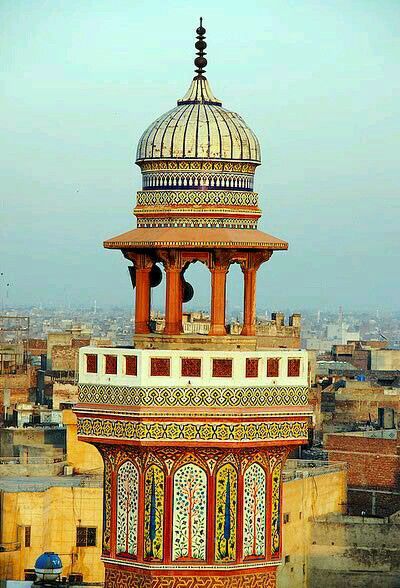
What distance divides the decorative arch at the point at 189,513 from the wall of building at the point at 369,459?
27.7 m

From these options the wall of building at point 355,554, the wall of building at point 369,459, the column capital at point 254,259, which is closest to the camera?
the column capital at point 254,259

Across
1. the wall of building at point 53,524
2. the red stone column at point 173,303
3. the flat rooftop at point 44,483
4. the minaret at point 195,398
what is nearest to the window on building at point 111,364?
the minaret at point 195,398

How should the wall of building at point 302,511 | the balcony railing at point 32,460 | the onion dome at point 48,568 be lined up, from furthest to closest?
1. the balcony railing at point 32,460
2. the wall of building at point 302,511
3. the onion dome at point 48,568

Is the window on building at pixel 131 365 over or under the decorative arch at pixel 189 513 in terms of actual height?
over

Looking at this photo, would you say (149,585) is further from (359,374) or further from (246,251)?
(359,374)

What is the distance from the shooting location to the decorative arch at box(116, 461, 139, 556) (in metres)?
15.7

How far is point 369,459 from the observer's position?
43.6 m

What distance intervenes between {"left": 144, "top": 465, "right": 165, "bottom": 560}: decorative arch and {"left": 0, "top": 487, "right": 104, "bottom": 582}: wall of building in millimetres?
18880

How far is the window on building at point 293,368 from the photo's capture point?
51.5ft

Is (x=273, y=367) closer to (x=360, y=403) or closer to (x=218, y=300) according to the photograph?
(x=218, y=300)

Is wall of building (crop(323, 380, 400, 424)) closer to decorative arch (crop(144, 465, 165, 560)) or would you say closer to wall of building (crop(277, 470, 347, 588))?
wall of building (crop(277, 470, 347, 588))

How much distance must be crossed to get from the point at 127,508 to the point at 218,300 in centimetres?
133

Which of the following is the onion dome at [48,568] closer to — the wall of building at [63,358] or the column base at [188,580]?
the column base at [188,580]

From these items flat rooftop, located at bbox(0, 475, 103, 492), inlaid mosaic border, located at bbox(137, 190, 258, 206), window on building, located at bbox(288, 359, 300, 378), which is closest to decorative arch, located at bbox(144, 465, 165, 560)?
window on building, located at bbox(288, 359, 300, 378)
